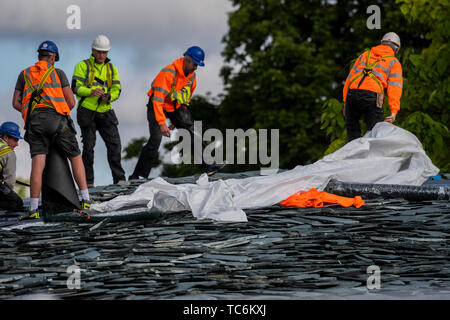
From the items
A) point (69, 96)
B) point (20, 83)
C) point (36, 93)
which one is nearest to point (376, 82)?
point (69, 96)

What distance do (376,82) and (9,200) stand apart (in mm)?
4798

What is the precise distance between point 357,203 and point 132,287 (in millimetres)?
3362

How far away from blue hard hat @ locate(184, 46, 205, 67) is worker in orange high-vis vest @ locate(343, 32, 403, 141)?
76.4 inches

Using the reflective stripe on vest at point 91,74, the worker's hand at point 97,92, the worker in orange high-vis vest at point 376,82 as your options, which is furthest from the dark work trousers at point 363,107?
the worker's hand at point 97,92

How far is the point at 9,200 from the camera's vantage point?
32.4 feet

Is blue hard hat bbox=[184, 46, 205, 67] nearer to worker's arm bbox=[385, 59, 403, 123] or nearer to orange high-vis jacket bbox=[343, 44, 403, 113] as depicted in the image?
orange high-vis jacket bbox=[343, 44, 403, 113]

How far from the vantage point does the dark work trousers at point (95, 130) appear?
10.8 m

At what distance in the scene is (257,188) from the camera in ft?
28.0

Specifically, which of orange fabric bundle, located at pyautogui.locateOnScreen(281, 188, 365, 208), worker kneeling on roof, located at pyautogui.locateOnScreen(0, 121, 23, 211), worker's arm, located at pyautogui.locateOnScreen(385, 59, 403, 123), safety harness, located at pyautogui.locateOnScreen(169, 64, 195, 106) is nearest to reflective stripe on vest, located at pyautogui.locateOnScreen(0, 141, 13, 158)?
worker kneeling on roof, located at pyautogui.locateOnScreen(0, 121, 23, 211)

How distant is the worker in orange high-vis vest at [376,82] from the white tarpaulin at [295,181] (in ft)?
1.48

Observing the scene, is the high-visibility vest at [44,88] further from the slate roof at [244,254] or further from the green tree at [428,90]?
the green tree at [428,90]

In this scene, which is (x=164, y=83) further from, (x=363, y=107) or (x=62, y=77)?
(x=363, y=107)
